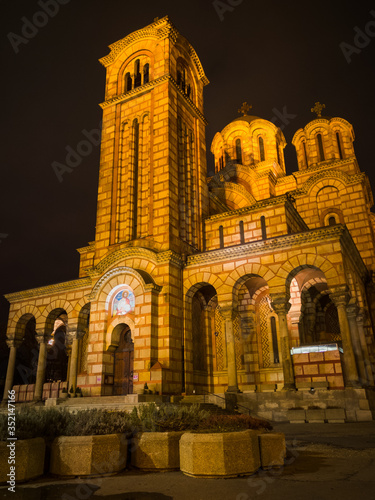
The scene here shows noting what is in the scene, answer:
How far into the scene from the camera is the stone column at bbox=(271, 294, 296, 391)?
1456 centimetres

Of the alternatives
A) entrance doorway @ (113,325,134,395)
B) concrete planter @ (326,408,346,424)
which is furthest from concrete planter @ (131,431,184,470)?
entrance doorway @ (113,325,134,395)

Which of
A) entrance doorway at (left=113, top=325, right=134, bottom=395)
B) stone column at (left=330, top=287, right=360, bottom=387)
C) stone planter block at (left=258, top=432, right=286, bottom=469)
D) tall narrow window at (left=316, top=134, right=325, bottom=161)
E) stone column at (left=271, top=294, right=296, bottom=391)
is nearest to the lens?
stone planter block at (left=258, top=432, right=286, bottom=469)

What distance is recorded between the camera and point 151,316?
54.0 ft

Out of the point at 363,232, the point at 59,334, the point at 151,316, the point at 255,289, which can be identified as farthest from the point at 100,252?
the point at 363,232

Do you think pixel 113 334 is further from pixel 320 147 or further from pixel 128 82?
pixel 320 147

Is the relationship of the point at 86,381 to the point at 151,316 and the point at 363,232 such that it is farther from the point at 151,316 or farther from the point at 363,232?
the point at 363,232

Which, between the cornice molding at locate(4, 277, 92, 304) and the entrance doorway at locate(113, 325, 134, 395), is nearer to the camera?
the entrance doorway at locate(113, 325, 134, 395)

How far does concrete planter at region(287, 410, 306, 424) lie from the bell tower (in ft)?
27.0

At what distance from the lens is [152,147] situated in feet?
65.9

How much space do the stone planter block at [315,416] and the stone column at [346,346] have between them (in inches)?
62.1

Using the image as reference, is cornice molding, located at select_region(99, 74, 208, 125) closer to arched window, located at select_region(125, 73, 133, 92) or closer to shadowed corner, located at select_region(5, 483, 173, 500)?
arched window, located at select_region(125, 73, 133, 92)

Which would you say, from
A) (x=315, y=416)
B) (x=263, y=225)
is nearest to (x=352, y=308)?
(x=315, y=416)

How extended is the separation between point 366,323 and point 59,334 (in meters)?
21.2

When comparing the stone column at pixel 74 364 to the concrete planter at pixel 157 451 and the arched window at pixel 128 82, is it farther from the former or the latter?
the arched window at pixel 128 82
